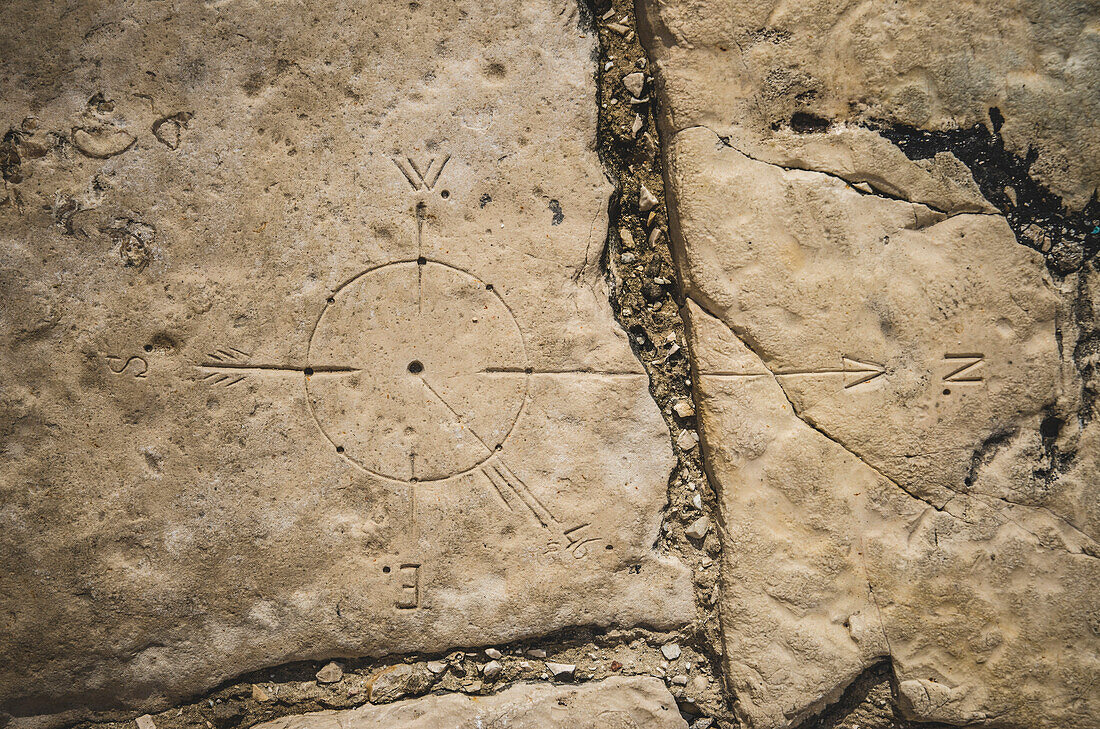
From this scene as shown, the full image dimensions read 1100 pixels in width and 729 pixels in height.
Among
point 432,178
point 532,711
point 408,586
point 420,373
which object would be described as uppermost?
point 432,178

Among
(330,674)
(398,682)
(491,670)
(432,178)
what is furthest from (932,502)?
Answer: (330,674)

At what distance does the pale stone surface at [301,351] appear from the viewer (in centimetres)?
248

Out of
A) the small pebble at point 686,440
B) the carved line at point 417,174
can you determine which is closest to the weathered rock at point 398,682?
Result: the small pebble at point 686,440

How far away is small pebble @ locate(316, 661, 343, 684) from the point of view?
2574 mm

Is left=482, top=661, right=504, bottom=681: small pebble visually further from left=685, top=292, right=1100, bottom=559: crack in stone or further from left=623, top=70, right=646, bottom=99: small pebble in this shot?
left=623, top=70, right=646, bottom=99: small pebble

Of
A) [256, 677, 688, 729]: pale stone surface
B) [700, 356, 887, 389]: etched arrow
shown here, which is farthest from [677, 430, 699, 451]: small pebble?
[256, 677, 688, 729]: pale stone surface

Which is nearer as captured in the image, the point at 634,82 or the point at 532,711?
the point at 532,711

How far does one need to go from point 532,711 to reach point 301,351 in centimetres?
151

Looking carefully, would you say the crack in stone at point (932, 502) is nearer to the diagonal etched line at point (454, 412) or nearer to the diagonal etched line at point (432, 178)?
the diagonal etched line at point (454, 412)

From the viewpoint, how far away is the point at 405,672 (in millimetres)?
2590

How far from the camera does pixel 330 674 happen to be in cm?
258

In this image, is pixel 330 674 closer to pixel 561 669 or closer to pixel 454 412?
pixel 561 669

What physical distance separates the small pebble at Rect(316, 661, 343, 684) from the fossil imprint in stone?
631mm

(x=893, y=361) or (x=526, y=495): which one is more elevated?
(x=893, y=361)
